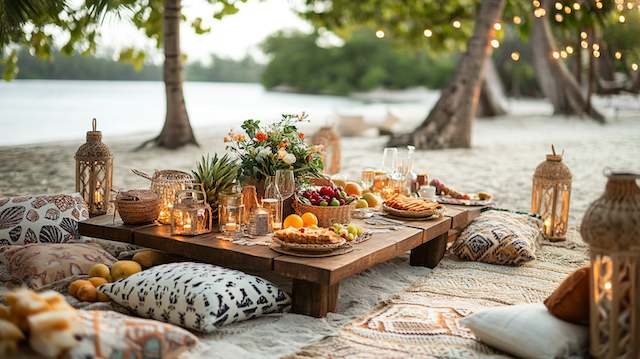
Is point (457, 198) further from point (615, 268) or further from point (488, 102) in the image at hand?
point (488, 102)

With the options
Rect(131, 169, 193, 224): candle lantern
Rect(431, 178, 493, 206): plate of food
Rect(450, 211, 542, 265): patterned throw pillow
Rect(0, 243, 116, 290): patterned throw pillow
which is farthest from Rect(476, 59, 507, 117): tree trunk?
Rect(0, 243, 116, 290): patterned throw pillow

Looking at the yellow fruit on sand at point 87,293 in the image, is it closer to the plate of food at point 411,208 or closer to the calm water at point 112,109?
the plate of food at point 411,208

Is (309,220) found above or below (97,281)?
above

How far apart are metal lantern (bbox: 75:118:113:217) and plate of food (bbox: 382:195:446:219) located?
1.79 meters

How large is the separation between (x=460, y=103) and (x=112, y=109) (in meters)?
11.9

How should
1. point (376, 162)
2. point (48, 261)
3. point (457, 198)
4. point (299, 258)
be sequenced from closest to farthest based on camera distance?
point (299, 258) < point (48, 261) < point (457, 198) < point (376, 162)

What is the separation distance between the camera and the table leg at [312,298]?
3.29 m

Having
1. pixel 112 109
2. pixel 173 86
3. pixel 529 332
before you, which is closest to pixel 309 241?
pixel 529 332

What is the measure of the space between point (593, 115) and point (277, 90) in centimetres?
1821

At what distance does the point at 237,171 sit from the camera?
411 cm

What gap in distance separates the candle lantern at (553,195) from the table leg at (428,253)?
3.61 feet

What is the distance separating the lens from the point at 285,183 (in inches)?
153

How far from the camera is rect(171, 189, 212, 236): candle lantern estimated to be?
3.68 m

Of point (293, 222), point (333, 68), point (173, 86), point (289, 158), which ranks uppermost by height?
point (333, 68)
